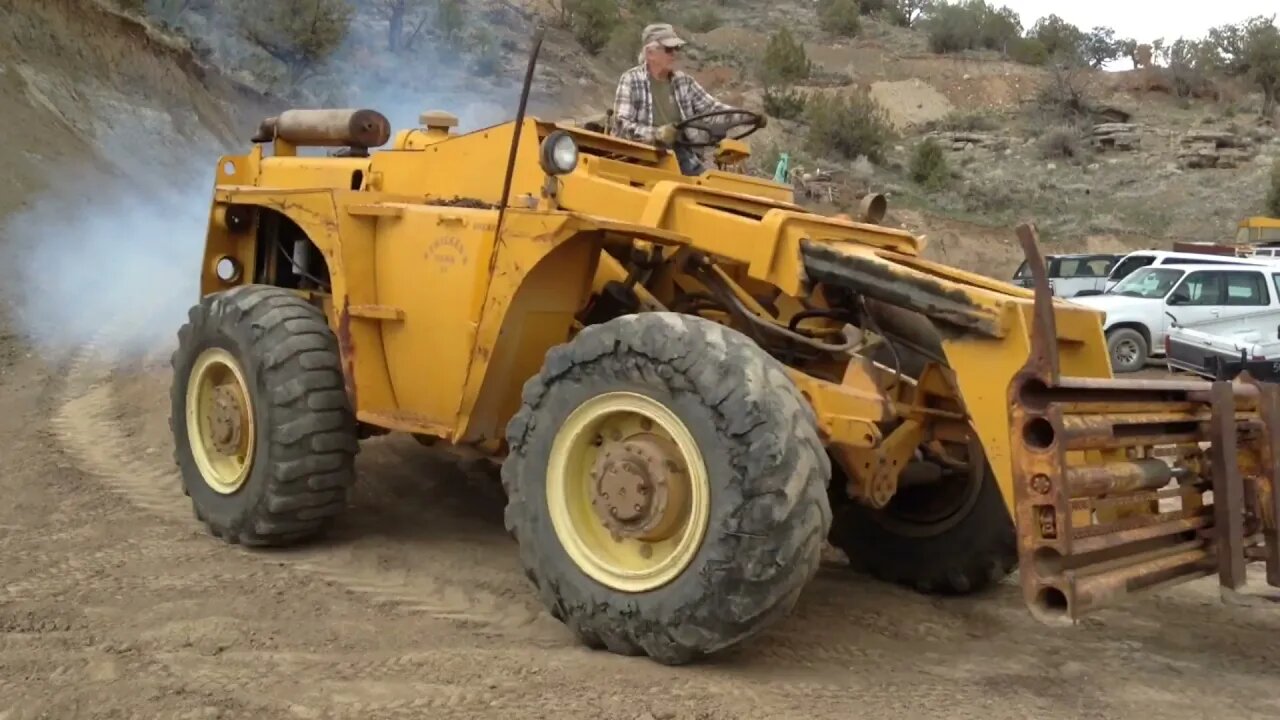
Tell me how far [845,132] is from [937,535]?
103 feet

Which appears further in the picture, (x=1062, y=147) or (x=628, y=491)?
(x=1062, y=147)

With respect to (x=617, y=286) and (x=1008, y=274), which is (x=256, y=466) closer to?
(x=617, y=286)

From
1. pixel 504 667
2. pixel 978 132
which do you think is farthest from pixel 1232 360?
pixel 978 132

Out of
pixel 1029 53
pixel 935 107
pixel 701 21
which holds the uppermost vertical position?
pixel 701 21

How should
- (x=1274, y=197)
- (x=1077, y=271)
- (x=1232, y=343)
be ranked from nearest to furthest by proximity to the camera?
(x=1232, y=343) < (x=1077, y=271) < (x=1274, y=197)

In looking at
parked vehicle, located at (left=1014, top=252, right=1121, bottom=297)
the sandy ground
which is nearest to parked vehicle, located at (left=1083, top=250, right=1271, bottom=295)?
parked vehicle, located at (left=1014, top=252, right=1121, bottom=297)

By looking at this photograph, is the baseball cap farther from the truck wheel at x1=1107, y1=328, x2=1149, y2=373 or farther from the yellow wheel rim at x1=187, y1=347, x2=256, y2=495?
the truck wheel at x1=1107, y1=328, x2=1149, y2=373

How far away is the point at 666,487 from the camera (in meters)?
4.35

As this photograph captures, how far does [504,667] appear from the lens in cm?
430

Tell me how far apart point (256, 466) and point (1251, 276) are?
16.2m

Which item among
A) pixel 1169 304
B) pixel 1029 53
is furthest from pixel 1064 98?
pixel 1169 304

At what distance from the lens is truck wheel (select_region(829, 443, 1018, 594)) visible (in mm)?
5574

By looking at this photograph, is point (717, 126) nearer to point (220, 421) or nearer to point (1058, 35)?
point (220, 421)

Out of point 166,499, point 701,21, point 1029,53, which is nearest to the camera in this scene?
point 166,499
